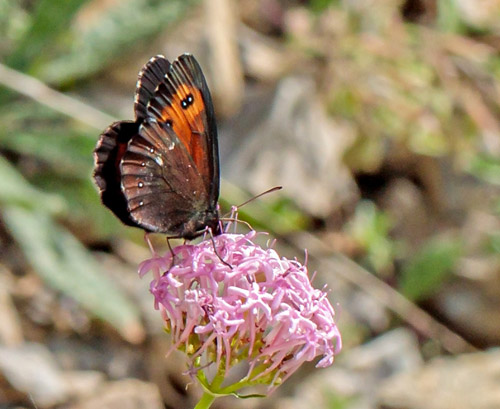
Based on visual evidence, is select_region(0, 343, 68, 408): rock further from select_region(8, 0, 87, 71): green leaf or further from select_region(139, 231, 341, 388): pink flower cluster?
select_region(139, 231, 341, 388): pink flower cluster

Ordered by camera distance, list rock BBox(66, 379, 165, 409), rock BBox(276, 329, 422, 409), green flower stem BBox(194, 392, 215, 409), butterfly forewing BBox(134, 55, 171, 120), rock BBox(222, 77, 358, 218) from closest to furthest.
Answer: green flower stem BBox(194, 392, 215, 409) → butterfly forewing BBox(134, 55, 171, 120) → rock BBox(66, 379, 165, 409) → rock BBox(276, 329, 422, 409) → rock BBox(222, 77, 358, 218)

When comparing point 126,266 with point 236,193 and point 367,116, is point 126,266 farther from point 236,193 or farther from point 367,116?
point 367,116

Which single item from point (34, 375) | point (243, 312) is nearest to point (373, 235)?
point (34, 375)

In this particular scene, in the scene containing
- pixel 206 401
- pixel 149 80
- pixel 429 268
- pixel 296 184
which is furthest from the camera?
pixel 296 184

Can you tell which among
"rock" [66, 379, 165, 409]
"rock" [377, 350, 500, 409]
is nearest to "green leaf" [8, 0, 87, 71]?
"rock" [66, 379, 165, 409]

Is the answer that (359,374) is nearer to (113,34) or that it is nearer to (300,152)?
(300,152)

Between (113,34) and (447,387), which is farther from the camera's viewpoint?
(113,34)

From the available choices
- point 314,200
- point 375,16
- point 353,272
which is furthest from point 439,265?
point 375,16
